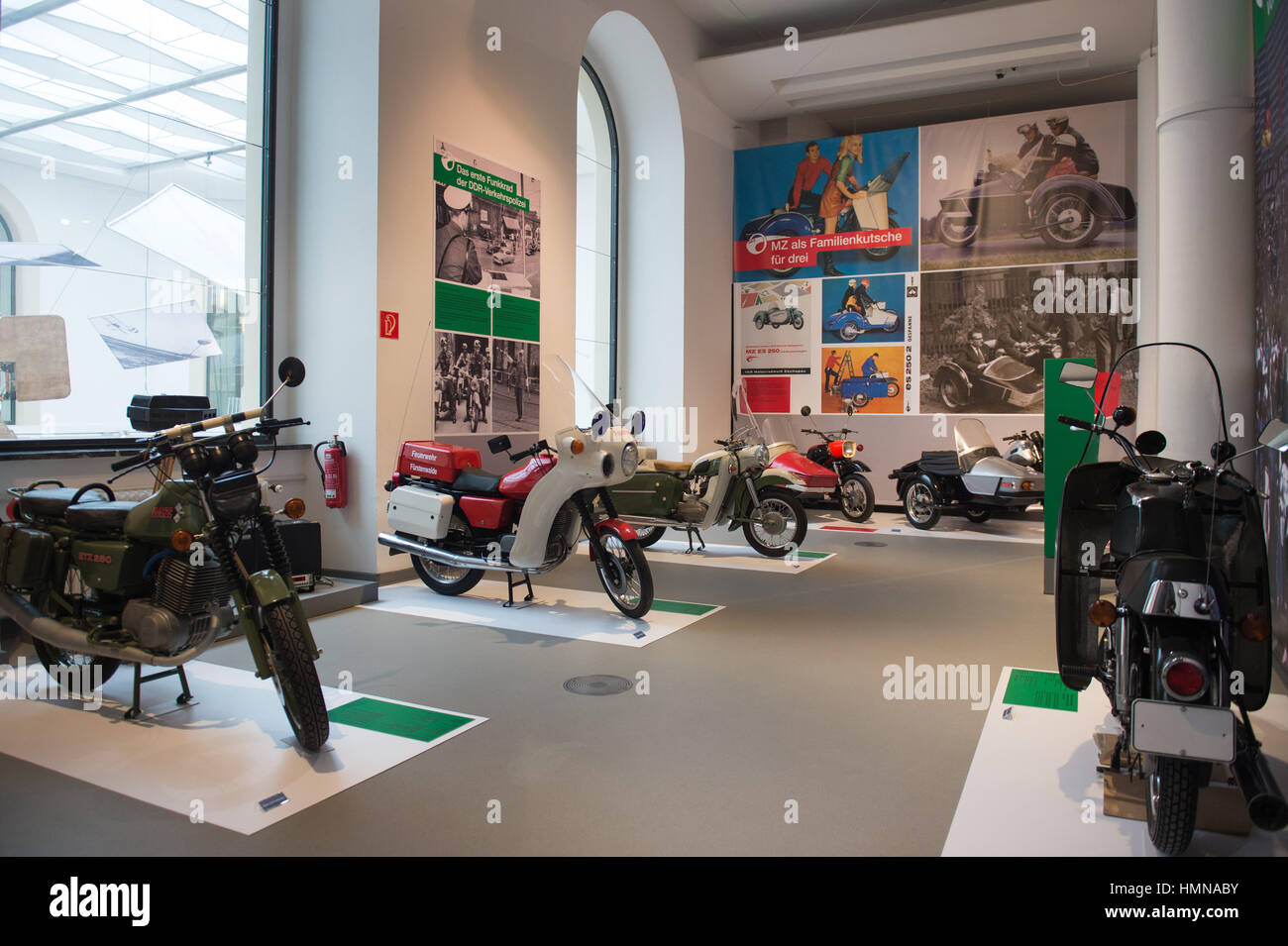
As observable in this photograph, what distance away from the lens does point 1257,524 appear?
7.94 feet

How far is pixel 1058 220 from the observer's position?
9.27 m

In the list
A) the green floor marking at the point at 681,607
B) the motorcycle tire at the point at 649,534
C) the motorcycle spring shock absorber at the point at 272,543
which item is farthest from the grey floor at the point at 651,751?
the motorcycle tire at the point at 649,534

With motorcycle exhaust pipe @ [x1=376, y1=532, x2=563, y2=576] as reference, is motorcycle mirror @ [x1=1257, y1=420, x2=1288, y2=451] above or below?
above

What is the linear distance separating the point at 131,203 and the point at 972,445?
6.85 m

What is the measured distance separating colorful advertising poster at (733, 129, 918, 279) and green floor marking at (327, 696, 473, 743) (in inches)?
322

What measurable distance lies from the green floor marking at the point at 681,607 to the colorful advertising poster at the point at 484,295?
2.08 meters

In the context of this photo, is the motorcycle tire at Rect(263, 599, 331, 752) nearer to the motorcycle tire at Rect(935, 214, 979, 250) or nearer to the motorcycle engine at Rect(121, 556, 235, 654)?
the motorcycle engine at Rect(121, 556, 235, 654)

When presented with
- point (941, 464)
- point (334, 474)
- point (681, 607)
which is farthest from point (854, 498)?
point (334, 474)

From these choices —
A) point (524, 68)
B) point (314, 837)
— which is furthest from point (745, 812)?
point (524, 68)

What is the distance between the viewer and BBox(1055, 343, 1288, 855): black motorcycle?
2041 mm

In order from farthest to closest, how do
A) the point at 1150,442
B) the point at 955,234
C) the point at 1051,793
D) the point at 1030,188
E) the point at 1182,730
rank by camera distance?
the point at 955,234 → the point at 1030,188 → the point at 1150,442 → the point at 1051,793 → the point at 1182,730

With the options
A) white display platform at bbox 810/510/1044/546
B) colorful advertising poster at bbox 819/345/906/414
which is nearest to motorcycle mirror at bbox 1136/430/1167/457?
white display platform at bbox 810/510/1044/546

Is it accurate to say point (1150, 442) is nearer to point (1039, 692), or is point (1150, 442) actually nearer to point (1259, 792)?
point (1259, 792)

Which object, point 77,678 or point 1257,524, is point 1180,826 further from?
point 77,678
